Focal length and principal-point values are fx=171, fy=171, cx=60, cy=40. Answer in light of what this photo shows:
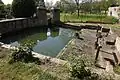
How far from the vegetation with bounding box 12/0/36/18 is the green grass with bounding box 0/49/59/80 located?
15.6 metres

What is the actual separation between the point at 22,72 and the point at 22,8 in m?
16.7

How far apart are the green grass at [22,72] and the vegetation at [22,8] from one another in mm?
15631

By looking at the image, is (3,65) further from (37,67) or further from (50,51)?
(50,51)

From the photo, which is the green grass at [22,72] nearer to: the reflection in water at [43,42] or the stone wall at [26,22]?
the reflection in water at [43,42]

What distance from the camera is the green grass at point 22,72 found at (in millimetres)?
5320

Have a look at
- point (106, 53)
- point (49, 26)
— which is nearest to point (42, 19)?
point (49, 26)

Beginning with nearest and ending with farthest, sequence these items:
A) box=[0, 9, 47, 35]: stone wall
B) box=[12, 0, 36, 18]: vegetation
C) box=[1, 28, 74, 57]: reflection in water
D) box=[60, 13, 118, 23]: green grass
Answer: box=[1, 28, 74, 57]: reflection in water < box=[0, 9, 47, 35]: stone wall < box=[12, 0, 36, 18]: vegetation < box=[60, 13, 118, 23]: green grass

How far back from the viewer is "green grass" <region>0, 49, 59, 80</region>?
5.32 metres

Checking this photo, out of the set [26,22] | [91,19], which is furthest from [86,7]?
[26,22]

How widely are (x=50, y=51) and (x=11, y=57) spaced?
4.97 meters

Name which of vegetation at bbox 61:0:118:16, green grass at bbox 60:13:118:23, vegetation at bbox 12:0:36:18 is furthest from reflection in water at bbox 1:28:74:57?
vegetation at bbox 61:0:118:16

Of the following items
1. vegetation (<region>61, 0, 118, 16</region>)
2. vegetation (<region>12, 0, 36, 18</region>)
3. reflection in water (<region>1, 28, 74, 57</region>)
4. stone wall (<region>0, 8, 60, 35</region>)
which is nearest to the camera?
reflection in water (<region>1, 28, 74, 57</region>)

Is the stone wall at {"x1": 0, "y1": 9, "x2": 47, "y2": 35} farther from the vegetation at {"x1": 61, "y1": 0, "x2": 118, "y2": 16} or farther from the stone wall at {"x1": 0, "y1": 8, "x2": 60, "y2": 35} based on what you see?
the vegetation at {"x1": 61, "y1": 0, "x2": 118, "y2": 16}

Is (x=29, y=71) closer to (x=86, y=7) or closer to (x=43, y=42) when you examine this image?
(x=43, y=42)
